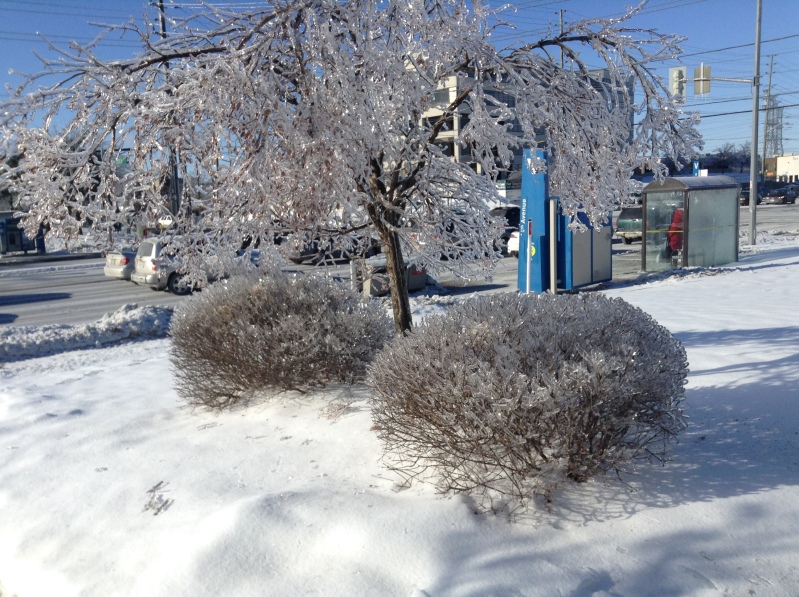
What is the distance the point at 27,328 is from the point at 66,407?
5459 mm

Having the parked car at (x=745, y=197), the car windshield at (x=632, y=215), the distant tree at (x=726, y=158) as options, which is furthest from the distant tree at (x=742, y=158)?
the car windshield at (x=632, y=215)

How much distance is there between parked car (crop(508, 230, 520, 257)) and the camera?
22.9 metres

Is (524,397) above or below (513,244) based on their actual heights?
above

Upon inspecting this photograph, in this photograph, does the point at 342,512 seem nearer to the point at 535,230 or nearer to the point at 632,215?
the point at 535,230

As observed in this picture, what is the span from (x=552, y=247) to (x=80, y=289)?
536 inches

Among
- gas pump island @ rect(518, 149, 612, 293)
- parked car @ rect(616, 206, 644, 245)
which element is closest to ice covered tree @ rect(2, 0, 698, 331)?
gas pump island @ rect(518, 149, 612, 293)

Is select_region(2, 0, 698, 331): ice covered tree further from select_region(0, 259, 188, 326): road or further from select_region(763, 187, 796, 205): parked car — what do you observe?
select_region(763, 187, 796, 205): parked car

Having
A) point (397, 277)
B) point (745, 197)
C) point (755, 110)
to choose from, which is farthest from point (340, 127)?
point (745, 197)

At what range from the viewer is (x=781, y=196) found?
182ft

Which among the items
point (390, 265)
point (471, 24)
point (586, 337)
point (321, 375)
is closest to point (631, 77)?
point (471, 24)

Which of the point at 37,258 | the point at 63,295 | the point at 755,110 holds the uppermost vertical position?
the point at 755,110

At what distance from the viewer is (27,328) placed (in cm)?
1146

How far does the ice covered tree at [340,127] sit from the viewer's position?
16.3 ft

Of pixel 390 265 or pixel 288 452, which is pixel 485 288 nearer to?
pixel 390 265
